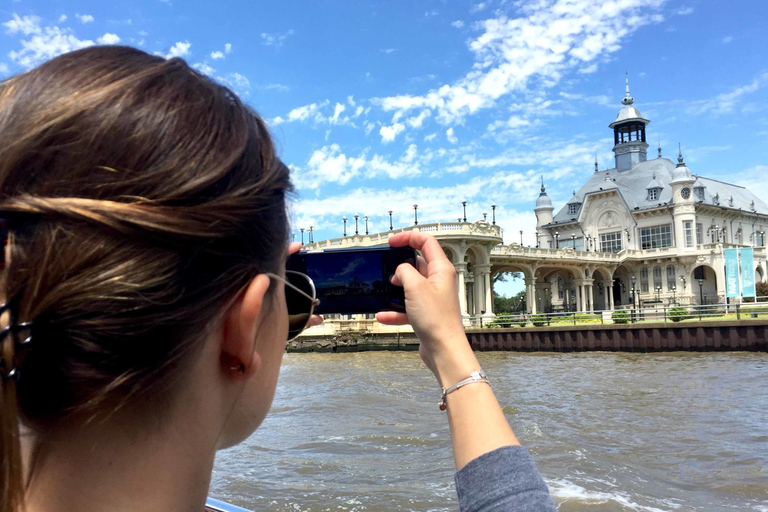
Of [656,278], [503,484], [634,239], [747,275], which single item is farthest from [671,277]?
[503,484]

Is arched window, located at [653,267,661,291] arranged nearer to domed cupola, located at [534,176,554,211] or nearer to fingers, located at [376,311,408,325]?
domed cupola, located at [534,176,554,211]

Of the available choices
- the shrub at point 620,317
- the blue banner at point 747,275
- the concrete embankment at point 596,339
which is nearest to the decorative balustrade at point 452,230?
the concrete embankment at point 596,339

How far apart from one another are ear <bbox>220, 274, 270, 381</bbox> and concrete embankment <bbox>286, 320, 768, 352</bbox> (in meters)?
27.3

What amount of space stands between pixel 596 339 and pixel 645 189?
3434cm

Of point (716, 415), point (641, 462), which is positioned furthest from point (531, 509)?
point (716, 415)

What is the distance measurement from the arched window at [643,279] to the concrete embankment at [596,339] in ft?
94.2

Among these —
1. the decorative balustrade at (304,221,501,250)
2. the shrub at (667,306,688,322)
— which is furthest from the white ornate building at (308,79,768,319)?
the shrub at (667,306,688,322)

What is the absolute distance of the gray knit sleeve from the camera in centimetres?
99

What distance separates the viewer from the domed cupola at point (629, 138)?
6378 centimetres

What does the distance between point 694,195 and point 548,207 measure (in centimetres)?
1400

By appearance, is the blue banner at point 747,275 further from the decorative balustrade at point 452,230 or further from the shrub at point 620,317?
the decorative balustrade at point 452,230

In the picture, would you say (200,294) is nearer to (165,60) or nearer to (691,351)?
(165,60)

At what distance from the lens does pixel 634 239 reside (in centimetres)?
5619

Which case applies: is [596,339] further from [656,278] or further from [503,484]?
[503,484]
